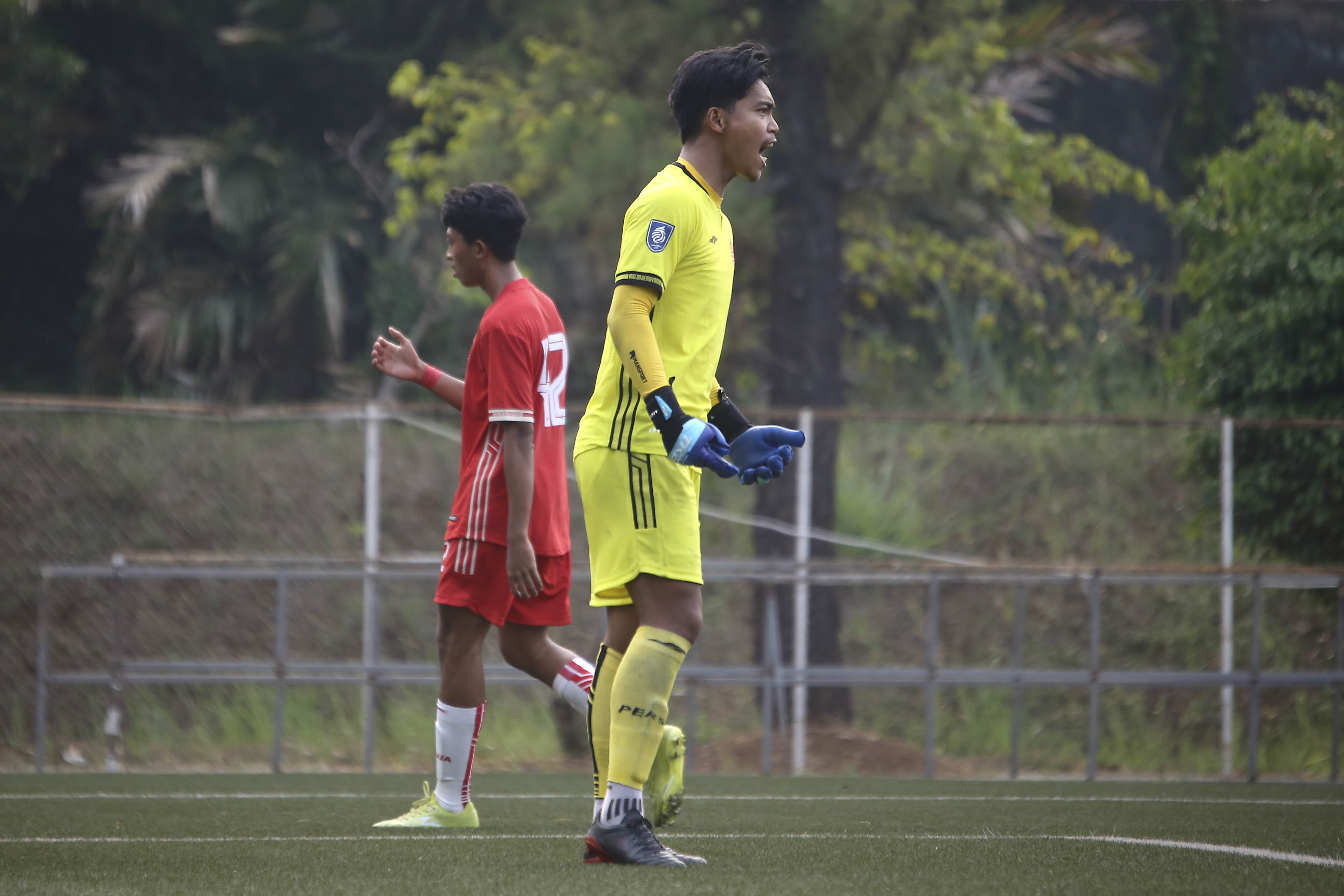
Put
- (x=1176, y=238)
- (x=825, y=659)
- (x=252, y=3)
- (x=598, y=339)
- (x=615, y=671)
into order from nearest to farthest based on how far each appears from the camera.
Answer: (x=615, y=671), (x=825, y=659), (x=598, y=339), (x=252, y=3), (x=1176, y=238)

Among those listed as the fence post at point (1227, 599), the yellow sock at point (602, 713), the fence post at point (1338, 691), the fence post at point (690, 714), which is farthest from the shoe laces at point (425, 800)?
the fence post at point (1227, 599)

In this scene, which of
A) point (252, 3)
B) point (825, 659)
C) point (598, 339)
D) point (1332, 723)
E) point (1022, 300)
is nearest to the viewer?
point (1332, 723)

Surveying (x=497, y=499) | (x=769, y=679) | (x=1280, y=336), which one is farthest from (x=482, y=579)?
(x=1280, y=336)

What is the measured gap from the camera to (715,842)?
436 centimetres

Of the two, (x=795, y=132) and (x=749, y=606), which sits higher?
(x=795, y=132)

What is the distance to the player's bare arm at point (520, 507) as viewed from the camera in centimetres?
445

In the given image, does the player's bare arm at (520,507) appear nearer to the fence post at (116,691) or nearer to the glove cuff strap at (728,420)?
the glove cuff strap at (728,420)

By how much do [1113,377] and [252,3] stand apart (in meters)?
10.1

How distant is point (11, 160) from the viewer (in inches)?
581

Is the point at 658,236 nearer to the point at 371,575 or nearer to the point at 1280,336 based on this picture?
the point at 371,575

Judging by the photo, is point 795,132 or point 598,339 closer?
point 795,132

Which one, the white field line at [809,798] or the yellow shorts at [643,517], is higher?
the yellow shorts at [643,517]

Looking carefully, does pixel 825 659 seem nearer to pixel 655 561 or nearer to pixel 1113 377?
pixel 655 561

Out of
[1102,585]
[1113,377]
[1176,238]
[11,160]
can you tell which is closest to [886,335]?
[1113,377]
